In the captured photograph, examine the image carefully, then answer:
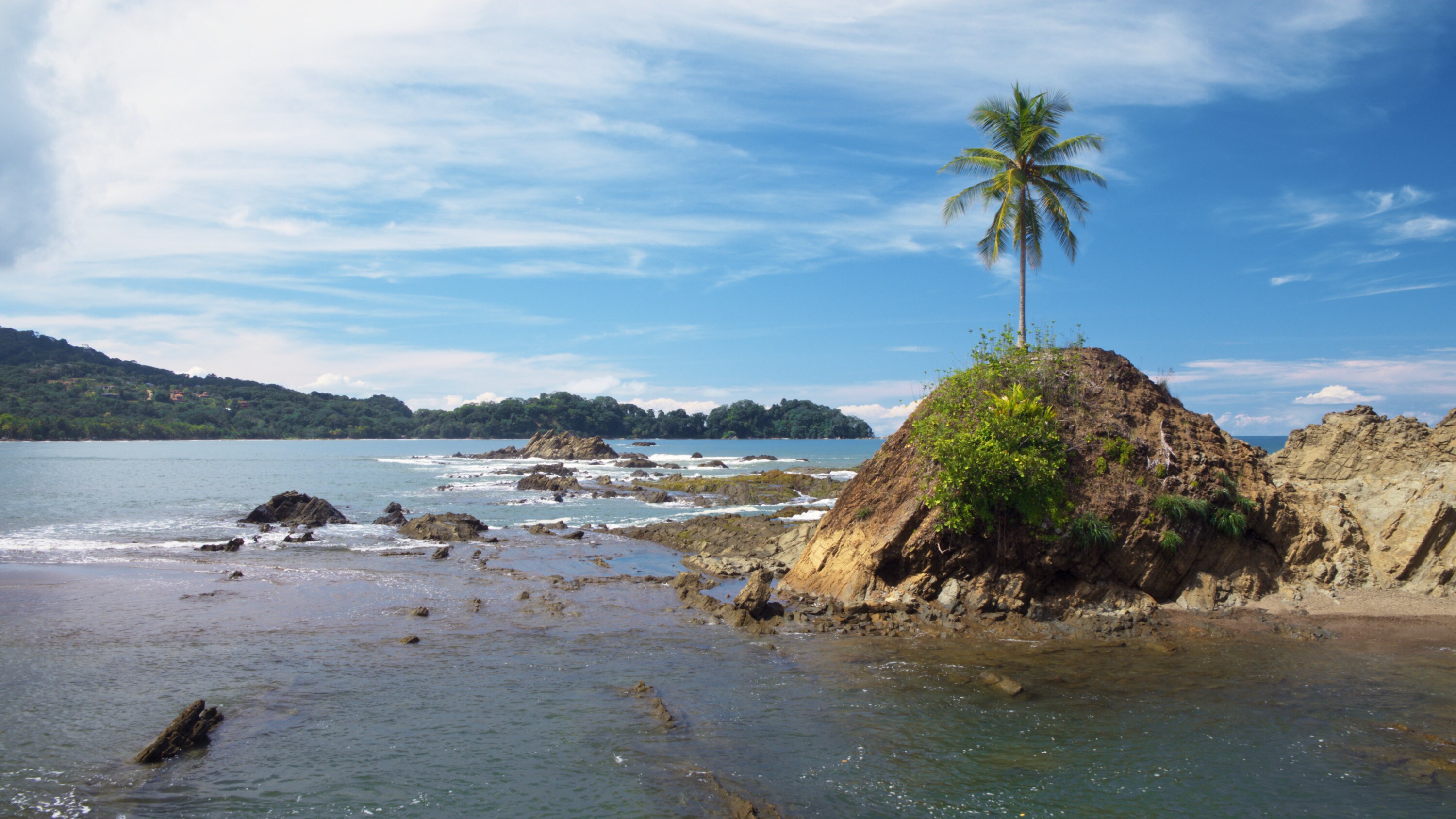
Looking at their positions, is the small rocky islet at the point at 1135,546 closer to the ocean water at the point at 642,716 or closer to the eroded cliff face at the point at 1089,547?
the eroded cliff face at the point at 1089,547

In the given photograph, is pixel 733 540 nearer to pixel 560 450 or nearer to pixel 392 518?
pixel 392 518

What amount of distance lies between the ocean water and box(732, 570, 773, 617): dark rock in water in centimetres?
93

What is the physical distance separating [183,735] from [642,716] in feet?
20.9

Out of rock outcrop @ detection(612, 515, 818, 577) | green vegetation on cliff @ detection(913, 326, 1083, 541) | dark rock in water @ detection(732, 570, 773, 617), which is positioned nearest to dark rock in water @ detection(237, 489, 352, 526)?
rock outcrop @ detection(612, 515, 818, 577)

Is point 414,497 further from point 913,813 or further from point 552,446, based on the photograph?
point 552,446

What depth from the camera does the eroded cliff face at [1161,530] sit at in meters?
17.6

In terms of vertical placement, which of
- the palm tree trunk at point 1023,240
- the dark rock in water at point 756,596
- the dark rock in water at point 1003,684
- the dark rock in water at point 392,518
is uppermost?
the palm tree trunk at point 1023,240

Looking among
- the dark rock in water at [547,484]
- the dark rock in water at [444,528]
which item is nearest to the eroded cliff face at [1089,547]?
the dark rock in water at [444,528]

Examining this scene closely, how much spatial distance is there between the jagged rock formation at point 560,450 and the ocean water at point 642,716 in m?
90.4

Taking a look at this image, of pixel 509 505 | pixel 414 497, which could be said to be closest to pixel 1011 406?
pixel 509 505

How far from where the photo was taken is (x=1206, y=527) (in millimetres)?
18078

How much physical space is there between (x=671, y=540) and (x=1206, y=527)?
20.1 m

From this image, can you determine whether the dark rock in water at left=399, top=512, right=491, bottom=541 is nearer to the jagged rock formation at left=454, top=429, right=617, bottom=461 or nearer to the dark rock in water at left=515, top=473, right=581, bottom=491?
the dark rock in water at left=515, top=473, right=581, bottom=491

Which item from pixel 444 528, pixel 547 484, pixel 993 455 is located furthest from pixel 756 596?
pixel 547 484
